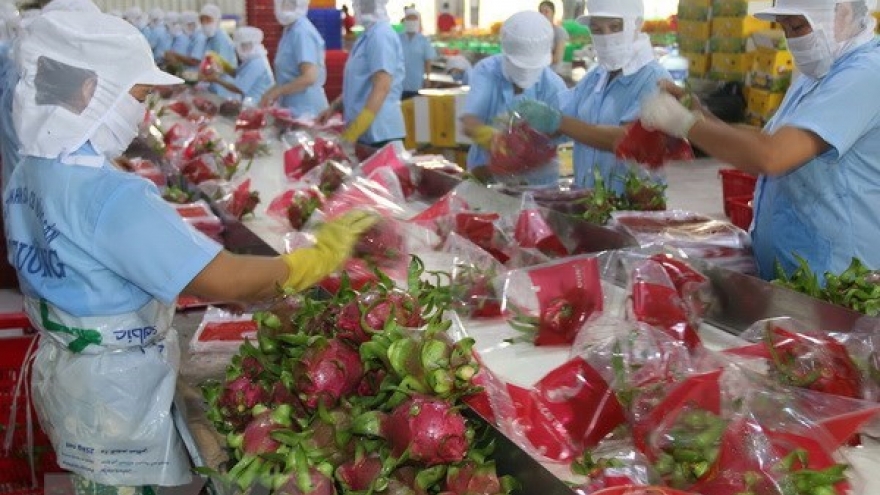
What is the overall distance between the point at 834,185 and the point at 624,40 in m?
1.28

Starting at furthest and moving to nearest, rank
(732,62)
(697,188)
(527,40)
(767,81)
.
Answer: (732,62)
(767,81)
(697,188)
(527,40)

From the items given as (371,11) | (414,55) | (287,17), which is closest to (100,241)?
(371,11)

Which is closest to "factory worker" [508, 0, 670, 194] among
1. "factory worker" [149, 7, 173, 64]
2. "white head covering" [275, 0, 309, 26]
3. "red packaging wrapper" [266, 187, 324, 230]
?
"red packaging wrapper" [266, 187, 324, 230]

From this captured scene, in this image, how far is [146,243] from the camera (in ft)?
5.52

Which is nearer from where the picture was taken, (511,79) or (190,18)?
(511,79)

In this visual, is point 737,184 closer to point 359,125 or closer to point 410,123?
point 359,125

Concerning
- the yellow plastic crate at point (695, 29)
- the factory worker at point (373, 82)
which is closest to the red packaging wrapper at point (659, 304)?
the factory worker at point (373, 82)

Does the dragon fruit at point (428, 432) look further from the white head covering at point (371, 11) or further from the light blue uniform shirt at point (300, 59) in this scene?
the light blue uniform shirt at point (300, 59)

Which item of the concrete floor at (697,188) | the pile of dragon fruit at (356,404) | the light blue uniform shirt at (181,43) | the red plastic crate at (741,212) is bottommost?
the concrete floor at (697,188)

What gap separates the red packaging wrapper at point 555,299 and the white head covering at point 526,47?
7.13 ft

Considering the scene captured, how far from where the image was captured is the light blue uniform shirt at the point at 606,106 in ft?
11.5

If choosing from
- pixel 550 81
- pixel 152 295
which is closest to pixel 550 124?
pixel 550 81

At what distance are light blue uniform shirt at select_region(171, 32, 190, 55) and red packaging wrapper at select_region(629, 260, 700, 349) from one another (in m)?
9.78

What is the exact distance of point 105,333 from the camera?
6.04ft
